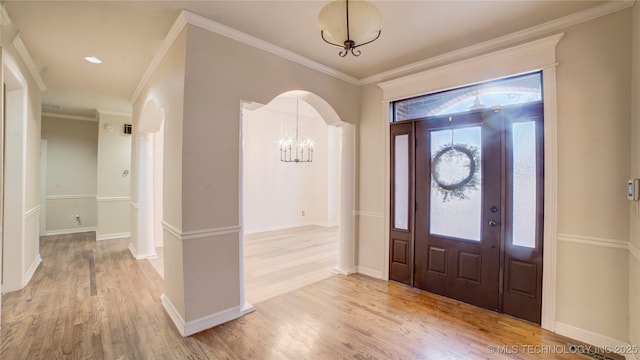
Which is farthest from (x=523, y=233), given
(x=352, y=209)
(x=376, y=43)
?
(x=376, y=43)

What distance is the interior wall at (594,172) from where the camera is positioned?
2.38 m

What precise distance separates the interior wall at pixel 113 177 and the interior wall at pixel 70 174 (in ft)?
4.55

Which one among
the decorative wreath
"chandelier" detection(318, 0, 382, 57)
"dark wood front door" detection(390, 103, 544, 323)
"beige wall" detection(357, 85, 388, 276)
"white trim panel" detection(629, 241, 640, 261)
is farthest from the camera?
"beige wall" detection(357, 85, 388, 276)

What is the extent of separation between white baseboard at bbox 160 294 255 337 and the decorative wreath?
2.68 metres

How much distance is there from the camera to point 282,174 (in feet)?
26.0

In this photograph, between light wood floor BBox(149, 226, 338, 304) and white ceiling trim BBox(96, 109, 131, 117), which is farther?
white ceiling trim BBox(96, 109, 131, 117)

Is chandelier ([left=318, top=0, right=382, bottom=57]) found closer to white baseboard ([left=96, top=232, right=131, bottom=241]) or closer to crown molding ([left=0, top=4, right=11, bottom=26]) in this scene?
crown molding ([left=0, top=4, right=11, bottom=26])

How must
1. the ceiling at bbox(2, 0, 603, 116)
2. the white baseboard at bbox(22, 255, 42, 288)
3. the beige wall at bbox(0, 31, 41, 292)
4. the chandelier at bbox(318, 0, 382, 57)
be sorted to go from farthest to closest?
the white baseboard at bbox(22, 255, 42, 288) → the beige wall at bbox(0, 31, 41, 292) → the ceiling at bbox(2, 0, 603, 116) → the chandelier at bbox(318, 0, 382, 57)

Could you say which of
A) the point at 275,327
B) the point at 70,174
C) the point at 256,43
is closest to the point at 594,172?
the point at 275,327

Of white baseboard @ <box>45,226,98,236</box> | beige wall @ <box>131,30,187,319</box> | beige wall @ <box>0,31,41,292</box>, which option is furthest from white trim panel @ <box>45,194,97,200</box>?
beige wall @ <box>131,30,187,319</box>

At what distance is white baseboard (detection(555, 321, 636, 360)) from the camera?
7.78ft

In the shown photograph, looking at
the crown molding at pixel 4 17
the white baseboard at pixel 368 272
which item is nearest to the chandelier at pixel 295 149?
the white baseboard at pixel 368 272

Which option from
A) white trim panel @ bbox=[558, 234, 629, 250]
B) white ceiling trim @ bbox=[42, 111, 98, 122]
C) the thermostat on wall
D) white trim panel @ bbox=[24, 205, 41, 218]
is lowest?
white trim panel @ bbox=[558, 234, 629, 250]

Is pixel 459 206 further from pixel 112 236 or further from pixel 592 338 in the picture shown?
pixel 112 236
